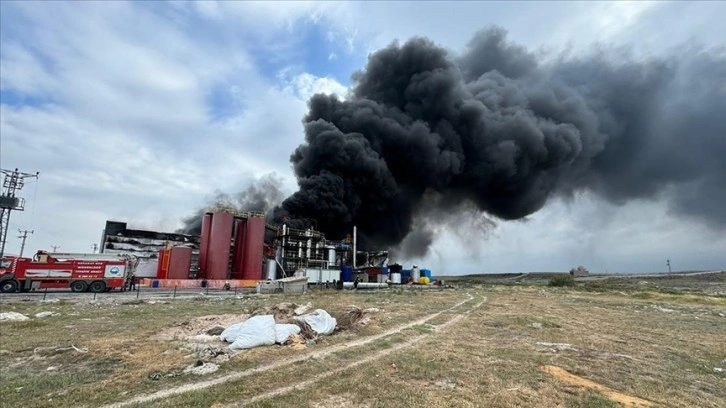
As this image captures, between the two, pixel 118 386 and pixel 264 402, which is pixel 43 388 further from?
pixel 264 402

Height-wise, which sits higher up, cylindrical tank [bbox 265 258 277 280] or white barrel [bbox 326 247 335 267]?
white barrel [bbox 326 247 335 267]

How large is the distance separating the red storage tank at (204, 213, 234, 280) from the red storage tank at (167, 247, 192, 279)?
4.25m

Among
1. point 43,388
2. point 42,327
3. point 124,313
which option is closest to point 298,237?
point 124,313

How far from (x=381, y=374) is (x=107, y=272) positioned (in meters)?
43.2

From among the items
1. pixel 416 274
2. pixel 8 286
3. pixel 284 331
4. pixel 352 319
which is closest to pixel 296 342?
pixel 284 331

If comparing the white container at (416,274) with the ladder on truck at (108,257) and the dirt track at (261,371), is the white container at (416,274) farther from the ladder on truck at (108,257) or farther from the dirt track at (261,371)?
the dirt track at (261,371)

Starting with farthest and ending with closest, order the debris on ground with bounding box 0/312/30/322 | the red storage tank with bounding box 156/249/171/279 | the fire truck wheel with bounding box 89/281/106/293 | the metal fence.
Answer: the red storage tank with bounding box 156/249/171/279
the fire truck wheel with bounding box 89/281/106/293
the metal fence
the debris on ground with bounding box 0/312/30/322

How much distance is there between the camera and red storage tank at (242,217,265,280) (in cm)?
6412

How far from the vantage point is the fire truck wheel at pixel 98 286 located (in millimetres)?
41312

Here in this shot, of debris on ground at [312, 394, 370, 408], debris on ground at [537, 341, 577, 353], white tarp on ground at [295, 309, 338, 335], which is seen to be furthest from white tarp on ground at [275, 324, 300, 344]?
debris on ground at [537, 341, 577, 353]

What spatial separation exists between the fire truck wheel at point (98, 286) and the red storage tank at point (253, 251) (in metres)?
24.1

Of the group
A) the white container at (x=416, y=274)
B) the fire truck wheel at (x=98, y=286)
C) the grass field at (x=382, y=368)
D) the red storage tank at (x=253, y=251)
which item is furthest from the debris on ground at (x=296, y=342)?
the white container at (x=416, y=274)

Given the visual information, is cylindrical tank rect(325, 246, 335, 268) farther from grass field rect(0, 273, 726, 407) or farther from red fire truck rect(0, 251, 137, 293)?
grass field rect(0, 273, 726, 407)

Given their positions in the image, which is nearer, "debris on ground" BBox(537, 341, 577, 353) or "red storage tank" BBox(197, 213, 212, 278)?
"debris on ground" BBox(537, 341, 577, 353)
